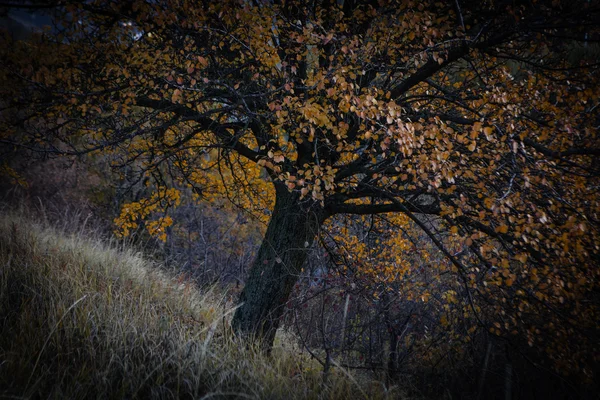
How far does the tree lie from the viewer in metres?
2.69

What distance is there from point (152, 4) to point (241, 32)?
0.96 metres

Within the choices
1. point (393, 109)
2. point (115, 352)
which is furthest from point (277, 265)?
point (393, 109)

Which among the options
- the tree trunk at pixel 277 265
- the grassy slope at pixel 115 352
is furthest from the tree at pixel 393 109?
the grassy slope at pixel 115 352

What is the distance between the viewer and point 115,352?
260cm

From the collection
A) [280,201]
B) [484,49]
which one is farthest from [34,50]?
[484,49]

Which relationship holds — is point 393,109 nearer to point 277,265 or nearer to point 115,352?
point 277,265

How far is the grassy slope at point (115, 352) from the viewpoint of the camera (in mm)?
2281

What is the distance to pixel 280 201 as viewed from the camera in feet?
14.8

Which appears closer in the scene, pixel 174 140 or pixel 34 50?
pixel 34 50

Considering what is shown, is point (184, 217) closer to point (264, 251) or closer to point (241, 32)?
point (264, 251)

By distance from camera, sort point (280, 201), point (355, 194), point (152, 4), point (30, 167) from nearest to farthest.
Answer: point (152, 4) → point (355, 194) → point (280, 201) → point (30, 167)

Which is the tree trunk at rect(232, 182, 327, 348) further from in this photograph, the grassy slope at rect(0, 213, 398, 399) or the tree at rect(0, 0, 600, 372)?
the grassy slope at rect(0, 213, 398, 399)

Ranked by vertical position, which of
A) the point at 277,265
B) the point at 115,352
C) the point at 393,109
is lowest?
the point at 115,352

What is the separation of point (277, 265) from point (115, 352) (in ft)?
6.79
